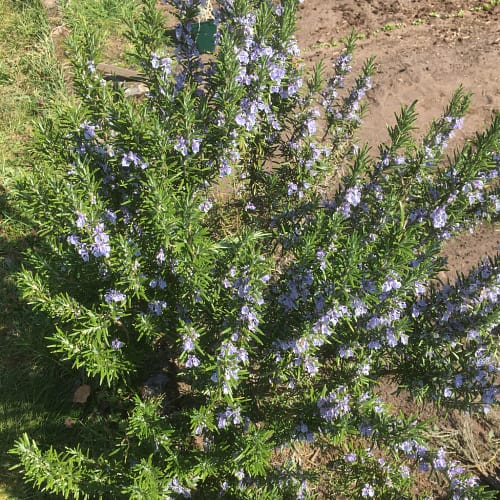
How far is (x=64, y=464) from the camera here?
2029 millimetres

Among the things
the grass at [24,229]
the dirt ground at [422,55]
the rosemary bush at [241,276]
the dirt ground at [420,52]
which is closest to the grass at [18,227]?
the grass at [24,229]

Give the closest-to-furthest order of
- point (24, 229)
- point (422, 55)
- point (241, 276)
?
point (241, 276) → point (24, 229) → point (422, 55)

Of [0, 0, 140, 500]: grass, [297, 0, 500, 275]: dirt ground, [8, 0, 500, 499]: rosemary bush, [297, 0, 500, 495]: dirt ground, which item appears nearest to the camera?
[8, 0, 500, 499]: rosemary bush

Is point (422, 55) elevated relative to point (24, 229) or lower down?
elevated

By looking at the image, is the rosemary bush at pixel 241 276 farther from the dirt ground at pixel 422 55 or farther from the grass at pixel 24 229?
the dirt ground at pixel 422 55

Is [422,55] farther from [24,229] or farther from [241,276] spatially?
[241,276]

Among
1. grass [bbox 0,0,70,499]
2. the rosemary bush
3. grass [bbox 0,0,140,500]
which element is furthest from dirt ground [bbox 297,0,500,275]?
grass [bbox 0,0,70,499]

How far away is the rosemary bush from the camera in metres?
1.96

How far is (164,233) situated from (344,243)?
788 mm

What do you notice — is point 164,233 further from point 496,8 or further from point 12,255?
point 496,8

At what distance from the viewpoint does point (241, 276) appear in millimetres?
1908

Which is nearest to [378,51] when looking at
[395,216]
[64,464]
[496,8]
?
[496,8]

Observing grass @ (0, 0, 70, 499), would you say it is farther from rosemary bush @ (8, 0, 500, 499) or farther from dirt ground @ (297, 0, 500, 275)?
dirt ground @ (297, 0, 500, 275)

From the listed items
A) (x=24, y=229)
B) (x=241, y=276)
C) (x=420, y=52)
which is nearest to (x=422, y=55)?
(x=420, y=52)
